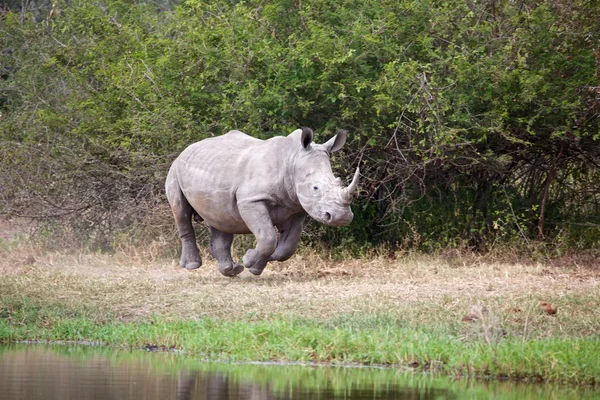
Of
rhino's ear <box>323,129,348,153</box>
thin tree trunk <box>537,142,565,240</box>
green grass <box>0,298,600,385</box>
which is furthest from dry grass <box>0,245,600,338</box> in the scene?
rhino's ear <box>323,129,348,153</box>

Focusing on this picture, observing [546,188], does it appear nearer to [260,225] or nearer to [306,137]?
[306,137]

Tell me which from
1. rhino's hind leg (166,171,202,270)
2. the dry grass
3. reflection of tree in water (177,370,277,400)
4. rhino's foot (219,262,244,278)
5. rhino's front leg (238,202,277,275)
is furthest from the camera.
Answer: rhino's hind leg (166,171,202,270)

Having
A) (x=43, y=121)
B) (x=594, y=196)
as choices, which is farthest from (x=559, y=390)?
(x=43, y=121)

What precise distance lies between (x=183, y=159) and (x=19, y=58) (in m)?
8.52

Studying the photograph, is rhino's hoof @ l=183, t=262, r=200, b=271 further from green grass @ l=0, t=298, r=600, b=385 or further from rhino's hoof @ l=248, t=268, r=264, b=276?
green grass @ l=0, t=298, r=600, b=385

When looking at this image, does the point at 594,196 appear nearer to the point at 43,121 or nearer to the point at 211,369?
the point at 43,121

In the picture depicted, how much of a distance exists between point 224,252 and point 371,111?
106 inches

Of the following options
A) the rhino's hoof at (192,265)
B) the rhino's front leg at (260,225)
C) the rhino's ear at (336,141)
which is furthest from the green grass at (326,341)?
the rhino's ear at (336,141)

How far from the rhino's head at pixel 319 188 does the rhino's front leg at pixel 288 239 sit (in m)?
0.71

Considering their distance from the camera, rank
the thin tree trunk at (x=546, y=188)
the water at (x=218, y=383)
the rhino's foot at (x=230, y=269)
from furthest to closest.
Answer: the thin tree trunk at (x=546, y=188) < the rhino's foot at (x=230, y=269) < the water at (x=218, y=383)

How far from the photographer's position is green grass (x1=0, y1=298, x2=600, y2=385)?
7875mm

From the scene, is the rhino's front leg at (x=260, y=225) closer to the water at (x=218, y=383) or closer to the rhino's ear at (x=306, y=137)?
the rhino's ear at (x=306, y=137)

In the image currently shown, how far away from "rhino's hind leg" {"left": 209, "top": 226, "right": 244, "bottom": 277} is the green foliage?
1864 millimetres

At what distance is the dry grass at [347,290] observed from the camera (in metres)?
9.82
